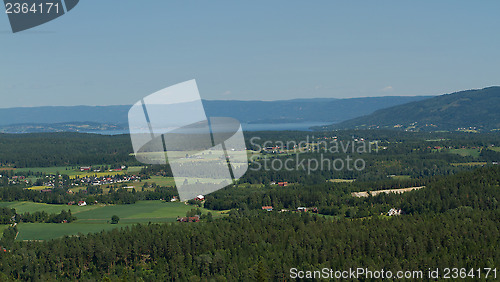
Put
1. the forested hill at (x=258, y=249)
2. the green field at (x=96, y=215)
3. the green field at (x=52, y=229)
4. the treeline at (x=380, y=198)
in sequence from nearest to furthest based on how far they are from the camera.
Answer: the forested hill at (x=258, y=249) → the green field at (x=52, y=229) → the green field at (x=96, y=215) → the treeline at (x=380, y=198)

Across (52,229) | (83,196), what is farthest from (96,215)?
(83,196)

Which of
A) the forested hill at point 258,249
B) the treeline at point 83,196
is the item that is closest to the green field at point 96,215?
the treeline at point 83,196

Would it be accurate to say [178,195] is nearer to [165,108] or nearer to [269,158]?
[269,158]

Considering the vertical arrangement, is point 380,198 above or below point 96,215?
below

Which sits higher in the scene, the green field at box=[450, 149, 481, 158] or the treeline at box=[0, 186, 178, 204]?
the treeline at box=[0, 186, 178, 204]

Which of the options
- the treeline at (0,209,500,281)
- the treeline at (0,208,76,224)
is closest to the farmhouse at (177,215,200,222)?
the treeline at (0,209,500,281)

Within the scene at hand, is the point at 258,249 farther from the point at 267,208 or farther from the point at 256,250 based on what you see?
the point at 267,208

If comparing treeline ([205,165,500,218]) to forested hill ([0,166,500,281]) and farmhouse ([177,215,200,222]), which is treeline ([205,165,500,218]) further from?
farmhouse ([177,215,200,222])

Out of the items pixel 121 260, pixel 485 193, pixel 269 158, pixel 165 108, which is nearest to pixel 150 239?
pixel 121 260

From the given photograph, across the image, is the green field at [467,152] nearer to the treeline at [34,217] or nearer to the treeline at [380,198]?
the treeline at [380,198]
